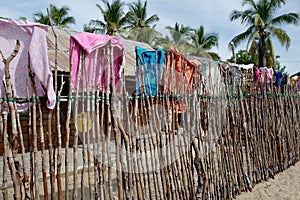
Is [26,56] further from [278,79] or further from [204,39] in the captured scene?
[204,39]

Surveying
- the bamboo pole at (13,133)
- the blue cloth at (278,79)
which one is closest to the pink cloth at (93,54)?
the bamboo pole at (13,133)

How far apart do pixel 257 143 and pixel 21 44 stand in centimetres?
335

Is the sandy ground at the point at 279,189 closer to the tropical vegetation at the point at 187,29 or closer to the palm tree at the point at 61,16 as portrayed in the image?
the tropical vegetation at the point at 187,29

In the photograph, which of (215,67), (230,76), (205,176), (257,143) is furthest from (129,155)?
(257,143)

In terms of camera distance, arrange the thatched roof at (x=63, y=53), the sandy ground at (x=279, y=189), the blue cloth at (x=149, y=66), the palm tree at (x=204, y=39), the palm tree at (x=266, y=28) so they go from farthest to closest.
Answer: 1. the palm tree at (x=204, y=39)
2. the palm tree at (x=266, y=28)
3. the thatched roof at (x=63, y=53)
4. the sandy ground at (x=279, y=189)
5. the blue cloth at (x=149, y=66)

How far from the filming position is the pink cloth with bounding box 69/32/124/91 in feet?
6.96

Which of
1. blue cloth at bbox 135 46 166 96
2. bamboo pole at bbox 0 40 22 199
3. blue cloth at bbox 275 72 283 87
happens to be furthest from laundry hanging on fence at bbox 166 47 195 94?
blue cloth at bbox 275 72 283 87

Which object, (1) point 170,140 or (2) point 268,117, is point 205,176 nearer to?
(1) point 170,140

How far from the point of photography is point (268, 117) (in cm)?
430

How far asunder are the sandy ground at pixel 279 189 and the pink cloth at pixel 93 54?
236cm

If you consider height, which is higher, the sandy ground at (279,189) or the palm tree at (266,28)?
the palm tree at (266,28)

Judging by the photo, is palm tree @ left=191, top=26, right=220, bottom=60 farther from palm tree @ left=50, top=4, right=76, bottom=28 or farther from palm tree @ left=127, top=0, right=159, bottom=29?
palm tree @ left=50, top=4, right=76, bottom=28

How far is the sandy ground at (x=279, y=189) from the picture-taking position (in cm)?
358

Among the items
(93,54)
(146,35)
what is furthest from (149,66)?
(146,35)
